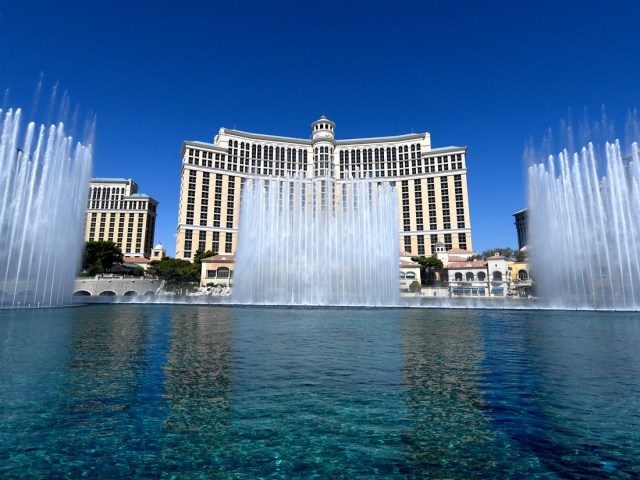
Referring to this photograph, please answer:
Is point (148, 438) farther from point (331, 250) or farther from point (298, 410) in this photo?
point (331, 250)

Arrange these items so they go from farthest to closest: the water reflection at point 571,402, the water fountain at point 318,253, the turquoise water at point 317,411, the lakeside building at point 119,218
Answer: the lakeside building at point 119,218, the water fountain at point 318,253, the water reflection at point 571,402, the turquoise water at point 317,411

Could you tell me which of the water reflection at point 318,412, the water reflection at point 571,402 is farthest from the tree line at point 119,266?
the water reflection at point 571,402

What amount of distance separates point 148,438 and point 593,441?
5.99 m

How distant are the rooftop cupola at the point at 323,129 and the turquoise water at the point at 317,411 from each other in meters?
108

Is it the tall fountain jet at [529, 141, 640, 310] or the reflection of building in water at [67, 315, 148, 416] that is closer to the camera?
the reflection of building in water at [67, 315, 148, 416]

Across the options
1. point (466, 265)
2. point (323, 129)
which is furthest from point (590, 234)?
point (323, 129)

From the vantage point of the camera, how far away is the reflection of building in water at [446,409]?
482 cm

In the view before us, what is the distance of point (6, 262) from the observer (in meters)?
26.6

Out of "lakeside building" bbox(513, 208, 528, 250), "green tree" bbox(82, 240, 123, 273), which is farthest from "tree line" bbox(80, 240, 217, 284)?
"lakeside building" bbox(513, 208, 528, 250)

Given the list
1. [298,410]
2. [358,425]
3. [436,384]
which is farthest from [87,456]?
[436,384]

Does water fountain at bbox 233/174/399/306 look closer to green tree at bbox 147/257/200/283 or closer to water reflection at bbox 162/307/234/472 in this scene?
water reflection at bbox 162/307/234/472

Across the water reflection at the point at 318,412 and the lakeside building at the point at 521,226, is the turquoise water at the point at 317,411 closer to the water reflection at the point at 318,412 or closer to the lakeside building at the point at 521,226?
the water reflection at the point at 318,412

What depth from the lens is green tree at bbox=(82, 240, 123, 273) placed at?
245 feet

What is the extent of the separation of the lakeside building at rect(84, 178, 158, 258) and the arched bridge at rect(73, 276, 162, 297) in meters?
73.7
